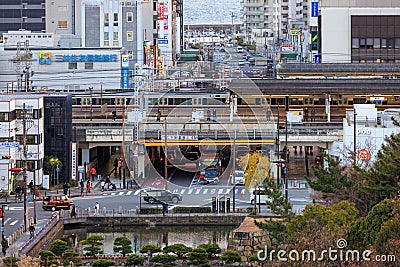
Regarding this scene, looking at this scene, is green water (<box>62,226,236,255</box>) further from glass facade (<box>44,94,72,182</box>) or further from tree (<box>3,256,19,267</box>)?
glass facade (<box>44,94,72,182</box>)

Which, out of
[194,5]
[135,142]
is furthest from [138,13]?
[194,5]

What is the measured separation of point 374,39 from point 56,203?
79.0ft

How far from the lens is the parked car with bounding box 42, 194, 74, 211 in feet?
79.9

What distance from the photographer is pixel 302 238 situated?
543 inches

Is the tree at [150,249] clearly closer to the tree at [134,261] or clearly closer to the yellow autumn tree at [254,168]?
the tree at [134,261]

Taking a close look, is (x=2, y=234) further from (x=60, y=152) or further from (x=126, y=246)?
(x=60, y=152)

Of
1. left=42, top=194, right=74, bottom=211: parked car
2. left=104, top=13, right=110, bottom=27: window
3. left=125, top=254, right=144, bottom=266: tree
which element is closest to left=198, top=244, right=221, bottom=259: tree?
left=125, top=254, right=144, bottom=266: tree

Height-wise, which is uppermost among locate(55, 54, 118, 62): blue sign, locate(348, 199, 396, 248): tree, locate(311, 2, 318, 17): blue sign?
locate(311, 2, 318, 17): blue sign

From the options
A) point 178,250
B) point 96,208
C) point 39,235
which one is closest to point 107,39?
point 96,208

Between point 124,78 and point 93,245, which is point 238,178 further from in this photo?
point 124,78

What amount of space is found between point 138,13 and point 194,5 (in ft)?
406

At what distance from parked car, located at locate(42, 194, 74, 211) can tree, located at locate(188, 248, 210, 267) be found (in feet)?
20.2

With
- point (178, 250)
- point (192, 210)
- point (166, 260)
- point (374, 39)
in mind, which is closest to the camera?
point (166, 260)

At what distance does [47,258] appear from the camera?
1800 cm
